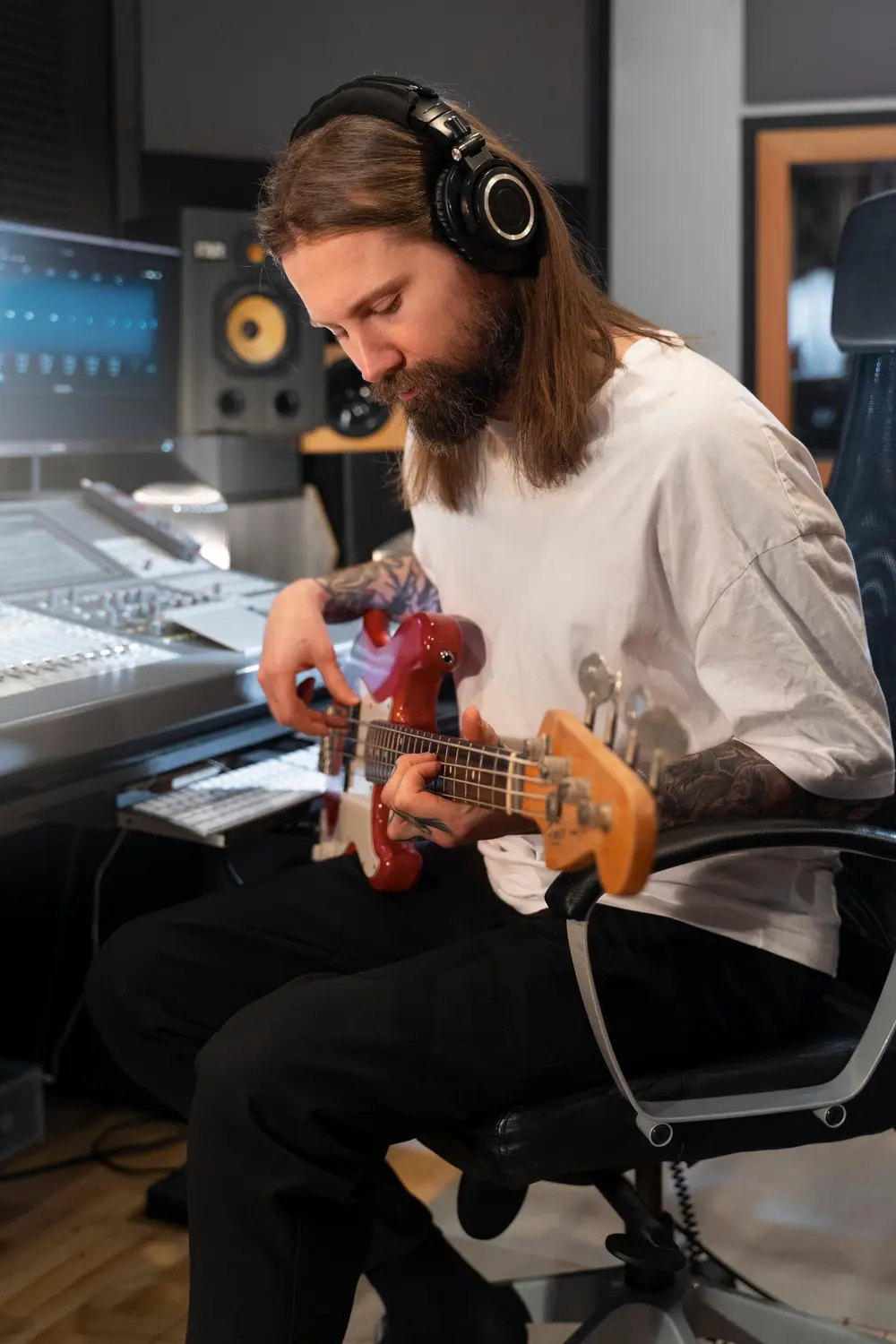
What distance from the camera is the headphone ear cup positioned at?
1.22 metres

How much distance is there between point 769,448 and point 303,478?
174 centimetres

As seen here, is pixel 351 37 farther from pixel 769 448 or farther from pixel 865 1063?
pixel 865 1063

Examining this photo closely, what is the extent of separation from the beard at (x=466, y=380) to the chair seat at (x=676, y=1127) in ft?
2.05

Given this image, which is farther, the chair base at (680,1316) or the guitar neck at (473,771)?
the chair base at (680,1316)

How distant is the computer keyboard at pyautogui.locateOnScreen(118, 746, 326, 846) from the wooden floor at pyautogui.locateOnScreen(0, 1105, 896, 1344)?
2.01ft

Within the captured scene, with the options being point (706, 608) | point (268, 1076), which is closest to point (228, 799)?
point (268, 1076)

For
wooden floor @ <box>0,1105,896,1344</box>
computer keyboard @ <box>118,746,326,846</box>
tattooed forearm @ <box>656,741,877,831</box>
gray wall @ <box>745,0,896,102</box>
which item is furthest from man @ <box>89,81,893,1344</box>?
gray wall @ <box>745,0,896,102</box>

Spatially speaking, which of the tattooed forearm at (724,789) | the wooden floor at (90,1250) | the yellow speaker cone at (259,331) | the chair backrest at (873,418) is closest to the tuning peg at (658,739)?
the tattooed forearm at (724,789)

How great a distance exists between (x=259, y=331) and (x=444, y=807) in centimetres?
166

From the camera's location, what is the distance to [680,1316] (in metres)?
1.44

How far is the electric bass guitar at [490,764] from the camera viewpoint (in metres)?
0.88

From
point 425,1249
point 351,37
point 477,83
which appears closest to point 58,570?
point 425,1249

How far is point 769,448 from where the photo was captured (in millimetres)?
1224

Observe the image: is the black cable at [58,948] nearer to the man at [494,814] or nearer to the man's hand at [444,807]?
the man at [494,814]
